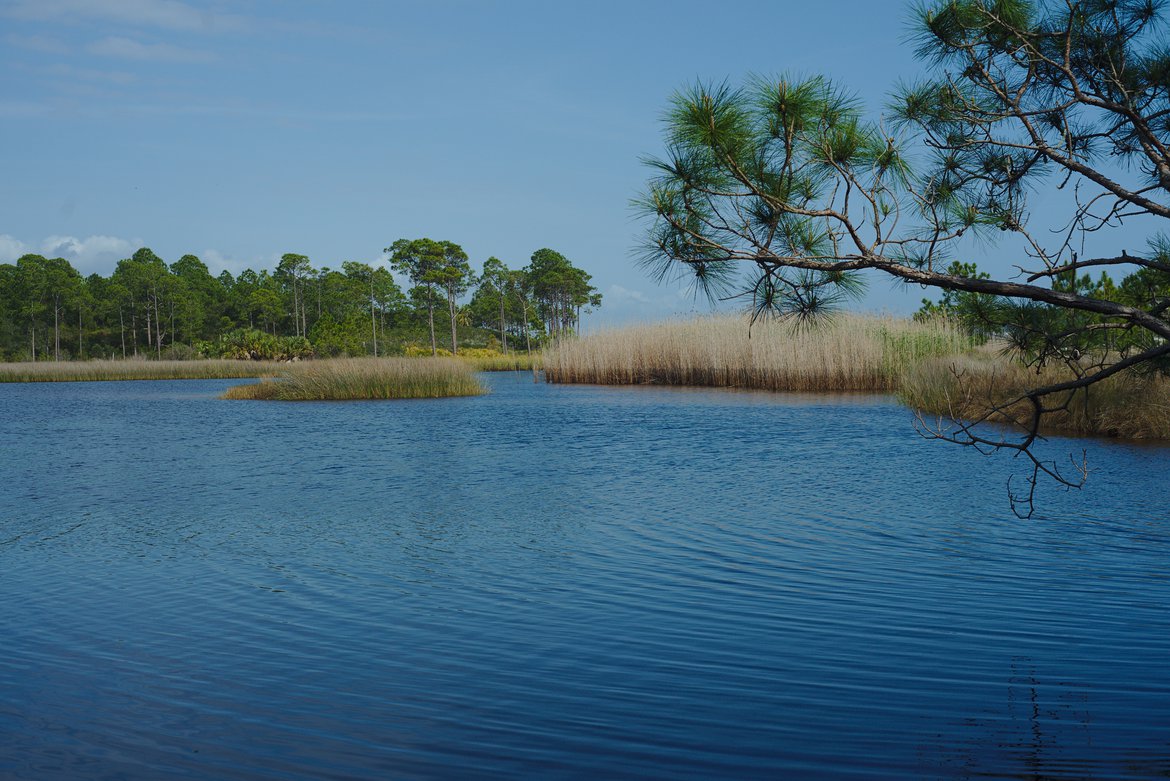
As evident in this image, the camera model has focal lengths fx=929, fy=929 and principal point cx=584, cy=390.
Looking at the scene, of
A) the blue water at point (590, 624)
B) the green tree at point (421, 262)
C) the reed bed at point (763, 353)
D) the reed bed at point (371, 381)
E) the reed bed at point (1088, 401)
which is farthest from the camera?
the green tree at point (421, 262)

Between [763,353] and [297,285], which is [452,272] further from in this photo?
[763,353]

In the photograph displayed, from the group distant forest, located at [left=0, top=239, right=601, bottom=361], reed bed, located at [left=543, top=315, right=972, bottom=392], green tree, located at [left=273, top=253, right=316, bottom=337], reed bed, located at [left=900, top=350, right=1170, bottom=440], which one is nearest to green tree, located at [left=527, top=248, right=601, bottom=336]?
distant forest, located at [left=0, top=239, right=601, bottom=361]

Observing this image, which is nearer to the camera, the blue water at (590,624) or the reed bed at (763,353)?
the blue water at (590,624)

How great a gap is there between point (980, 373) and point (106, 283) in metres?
65.6

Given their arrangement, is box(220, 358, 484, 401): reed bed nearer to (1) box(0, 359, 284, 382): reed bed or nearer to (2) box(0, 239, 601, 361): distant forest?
(1) box(0, 359, 284, 382): reed bed

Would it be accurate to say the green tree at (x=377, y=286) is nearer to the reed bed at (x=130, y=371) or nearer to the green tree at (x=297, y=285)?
the green tree at (x=297, y=285)

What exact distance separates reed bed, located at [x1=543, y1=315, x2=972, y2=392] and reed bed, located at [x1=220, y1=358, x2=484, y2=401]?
510 cm

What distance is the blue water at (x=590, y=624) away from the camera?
3133mm

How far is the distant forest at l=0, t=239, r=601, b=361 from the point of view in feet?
→ 194

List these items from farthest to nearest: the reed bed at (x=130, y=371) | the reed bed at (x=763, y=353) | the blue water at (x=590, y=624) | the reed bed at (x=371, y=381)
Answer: the reed bed at (x=130, y=371)
the reed bed at (x=371, y=381)
the reed bed at (x=763, y=353)
the blue water at (x=590, y=624)

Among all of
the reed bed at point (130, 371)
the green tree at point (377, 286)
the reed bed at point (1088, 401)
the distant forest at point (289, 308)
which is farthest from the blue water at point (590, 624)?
the green tree at point (377, 286)

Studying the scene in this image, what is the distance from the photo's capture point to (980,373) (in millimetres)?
15062

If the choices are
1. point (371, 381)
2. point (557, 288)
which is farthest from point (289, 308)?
point (371, 381)

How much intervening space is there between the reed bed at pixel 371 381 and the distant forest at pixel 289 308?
94.3 ft
